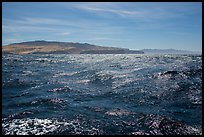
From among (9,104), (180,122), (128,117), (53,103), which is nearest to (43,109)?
(53,103)

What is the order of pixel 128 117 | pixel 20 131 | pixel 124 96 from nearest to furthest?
pixel 20 131 < pixel 128 117 < pixel 124 96

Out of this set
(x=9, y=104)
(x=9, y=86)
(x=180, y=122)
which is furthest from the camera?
(x=9, y=86)

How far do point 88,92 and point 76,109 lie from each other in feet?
19.8

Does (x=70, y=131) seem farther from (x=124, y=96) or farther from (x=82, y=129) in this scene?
(x=124, y=96)

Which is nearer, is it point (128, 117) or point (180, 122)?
point (180, 122)

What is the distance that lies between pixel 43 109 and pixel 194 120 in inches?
382

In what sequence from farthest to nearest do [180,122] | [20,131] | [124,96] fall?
[124,96] < [180,122] < [20,131]

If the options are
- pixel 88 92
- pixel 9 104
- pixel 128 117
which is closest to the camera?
pixel 128 117

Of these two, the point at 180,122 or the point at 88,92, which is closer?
the point at 180,122

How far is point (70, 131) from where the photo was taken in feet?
35.6

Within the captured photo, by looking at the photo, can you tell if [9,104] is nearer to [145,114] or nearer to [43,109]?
[43,109]

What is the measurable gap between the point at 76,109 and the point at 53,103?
246cm

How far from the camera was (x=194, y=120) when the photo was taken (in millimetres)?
12492

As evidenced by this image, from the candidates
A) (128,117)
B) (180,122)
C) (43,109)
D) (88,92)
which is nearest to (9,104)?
(43,109)
